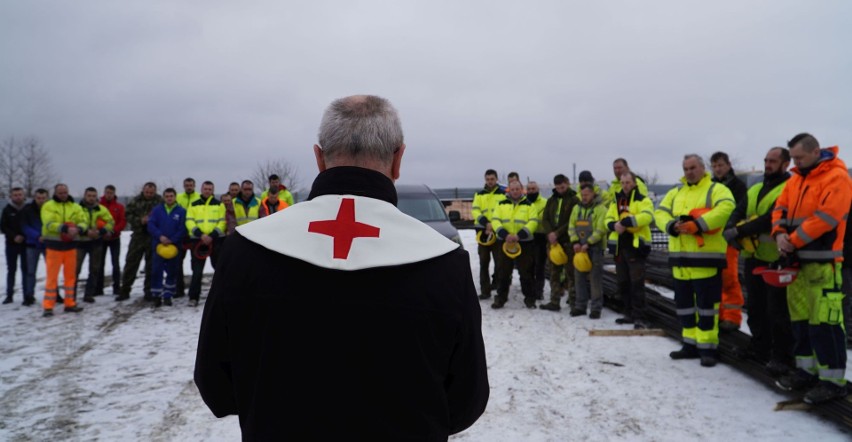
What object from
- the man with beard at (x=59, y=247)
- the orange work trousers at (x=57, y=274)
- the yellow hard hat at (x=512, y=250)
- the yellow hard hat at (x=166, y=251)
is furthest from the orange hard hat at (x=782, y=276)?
the orange work trousers at (x=57, y=274)

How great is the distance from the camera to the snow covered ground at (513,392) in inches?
154

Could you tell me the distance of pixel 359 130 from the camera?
1511 millimetres

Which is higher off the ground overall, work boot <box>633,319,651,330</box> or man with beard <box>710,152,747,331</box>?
man with beard <box>710,152,747,331</box>

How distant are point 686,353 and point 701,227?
144cm

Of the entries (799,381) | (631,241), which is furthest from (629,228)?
(799,381)

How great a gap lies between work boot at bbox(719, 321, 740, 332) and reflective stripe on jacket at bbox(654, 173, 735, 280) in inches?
56.6

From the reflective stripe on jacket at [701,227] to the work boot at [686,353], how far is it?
79 centimetres

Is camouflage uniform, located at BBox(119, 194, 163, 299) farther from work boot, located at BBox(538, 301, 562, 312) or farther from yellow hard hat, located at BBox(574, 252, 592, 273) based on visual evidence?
yellow hard hat, located at BBox(574, 252, 592, 273)

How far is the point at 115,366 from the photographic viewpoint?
561 cm

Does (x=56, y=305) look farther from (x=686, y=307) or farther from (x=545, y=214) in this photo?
(x=686, y=307)

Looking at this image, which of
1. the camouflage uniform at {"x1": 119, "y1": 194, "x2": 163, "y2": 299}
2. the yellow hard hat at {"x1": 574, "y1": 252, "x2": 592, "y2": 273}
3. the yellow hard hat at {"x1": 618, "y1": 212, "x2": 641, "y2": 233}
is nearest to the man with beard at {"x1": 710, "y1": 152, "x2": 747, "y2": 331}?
the yellow hard hat at {"x1": 618, "y1": 212, "x2": 641, "y2": 233}

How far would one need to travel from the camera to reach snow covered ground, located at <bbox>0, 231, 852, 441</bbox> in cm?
390

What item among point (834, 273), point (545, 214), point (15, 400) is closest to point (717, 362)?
point (834, 273)

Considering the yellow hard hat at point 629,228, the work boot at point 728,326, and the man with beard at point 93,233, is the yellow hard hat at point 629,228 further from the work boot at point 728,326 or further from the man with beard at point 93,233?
the man with beard at point 93,233
